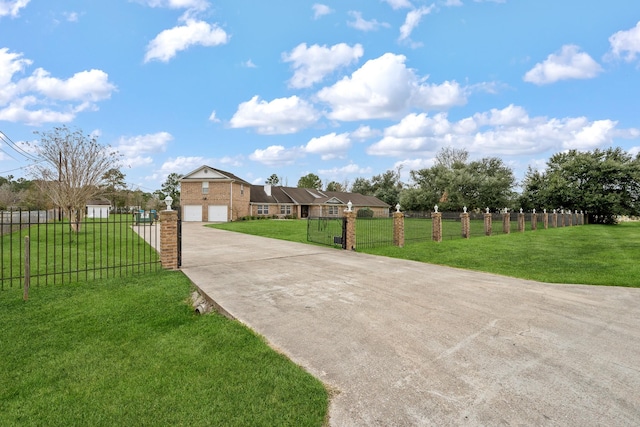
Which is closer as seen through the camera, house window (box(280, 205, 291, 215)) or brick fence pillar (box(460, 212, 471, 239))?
brick fence pillar (box(460, 212, 471, 239))

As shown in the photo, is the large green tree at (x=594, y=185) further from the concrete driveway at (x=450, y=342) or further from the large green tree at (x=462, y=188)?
the concrete driveway at (x=450, y=342)

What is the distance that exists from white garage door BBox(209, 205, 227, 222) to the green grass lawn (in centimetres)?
2989

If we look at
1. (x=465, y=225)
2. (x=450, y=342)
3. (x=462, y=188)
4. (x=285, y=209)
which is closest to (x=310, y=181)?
(x=285, y=209)

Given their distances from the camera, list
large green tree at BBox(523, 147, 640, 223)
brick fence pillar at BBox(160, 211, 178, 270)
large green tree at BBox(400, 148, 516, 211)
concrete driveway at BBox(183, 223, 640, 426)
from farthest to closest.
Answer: large green tree at BBox(400, 148, 516, 211), large green tree at BBox(523, 147, 640, 223), brick fence pillar at BBox(160, 211, 178, 270), concrete driveway at BBox(183, 223, 640, 426)

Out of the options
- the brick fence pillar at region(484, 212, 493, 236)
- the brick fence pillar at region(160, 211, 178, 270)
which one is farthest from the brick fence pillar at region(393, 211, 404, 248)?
the brick fence pillar at region(484, 212, 493, 236)

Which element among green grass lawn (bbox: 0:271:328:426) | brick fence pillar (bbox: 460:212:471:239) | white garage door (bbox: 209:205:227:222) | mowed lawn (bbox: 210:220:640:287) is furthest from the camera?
white garage door (bbox: 209:205:227:222)

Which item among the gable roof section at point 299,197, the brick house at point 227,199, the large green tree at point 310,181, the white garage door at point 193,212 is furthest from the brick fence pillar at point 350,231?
the large green tree at point 310,181

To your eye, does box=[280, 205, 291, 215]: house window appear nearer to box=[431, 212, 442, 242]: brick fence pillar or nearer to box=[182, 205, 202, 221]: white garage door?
box=[182, 205, 202, 221]: white garage door

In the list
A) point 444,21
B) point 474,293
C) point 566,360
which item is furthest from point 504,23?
point 566,360

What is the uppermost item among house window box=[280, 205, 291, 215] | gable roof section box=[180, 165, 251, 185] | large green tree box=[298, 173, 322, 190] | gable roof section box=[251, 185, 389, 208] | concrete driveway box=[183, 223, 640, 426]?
large green tree box=[298, 173, 322, 190]

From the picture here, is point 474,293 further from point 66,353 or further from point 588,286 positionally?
point 66,353

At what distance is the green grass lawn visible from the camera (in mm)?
2445

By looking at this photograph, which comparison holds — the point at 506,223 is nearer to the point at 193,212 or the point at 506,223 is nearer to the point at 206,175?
the point at 206,175

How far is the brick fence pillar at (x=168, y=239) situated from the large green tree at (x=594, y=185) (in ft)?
133
